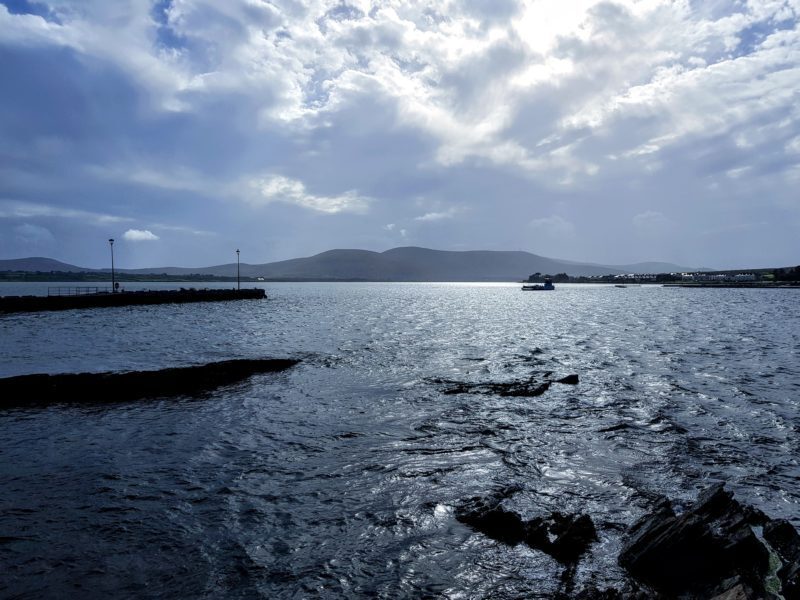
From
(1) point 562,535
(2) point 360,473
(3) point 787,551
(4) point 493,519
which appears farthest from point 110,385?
(3) point 787,551

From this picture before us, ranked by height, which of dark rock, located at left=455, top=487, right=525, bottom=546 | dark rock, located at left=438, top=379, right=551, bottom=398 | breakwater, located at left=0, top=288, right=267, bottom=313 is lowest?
dark rock, located at left=438, top=379, right=551, bottom=398

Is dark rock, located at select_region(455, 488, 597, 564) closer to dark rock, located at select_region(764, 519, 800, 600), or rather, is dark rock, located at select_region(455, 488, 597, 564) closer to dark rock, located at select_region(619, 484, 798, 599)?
dark rock, located at select_region(619, 484, 798, 599)

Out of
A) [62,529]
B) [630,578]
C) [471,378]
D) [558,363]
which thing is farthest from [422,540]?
[558,363]

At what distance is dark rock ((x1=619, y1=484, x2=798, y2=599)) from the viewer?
25.2ft

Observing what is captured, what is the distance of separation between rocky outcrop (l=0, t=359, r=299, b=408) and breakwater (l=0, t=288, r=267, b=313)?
7019 centimetres

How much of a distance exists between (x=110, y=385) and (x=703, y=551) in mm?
26737

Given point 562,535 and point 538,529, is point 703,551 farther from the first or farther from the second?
point 538,529

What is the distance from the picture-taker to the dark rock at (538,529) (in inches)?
374

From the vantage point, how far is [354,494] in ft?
40.3

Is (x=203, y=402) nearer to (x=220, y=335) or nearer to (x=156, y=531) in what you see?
(x=156, y=531)

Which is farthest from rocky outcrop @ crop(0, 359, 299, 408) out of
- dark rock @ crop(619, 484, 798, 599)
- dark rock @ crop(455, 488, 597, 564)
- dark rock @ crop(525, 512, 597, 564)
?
dark rock @ crop(619, 484, 798, 599)

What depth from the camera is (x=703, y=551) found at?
8156 mm

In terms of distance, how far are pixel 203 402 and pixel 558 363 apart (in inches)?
951

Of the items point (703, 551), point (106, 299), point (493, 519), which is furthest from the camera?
point (106, 299)
